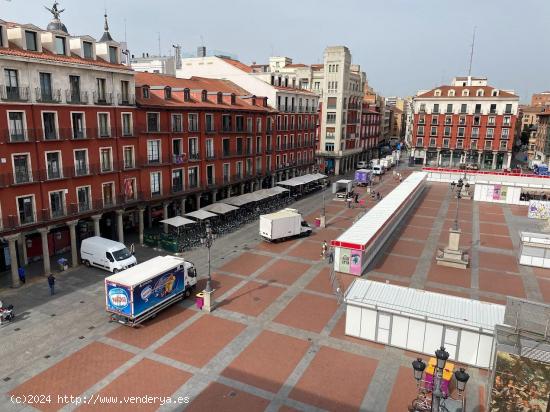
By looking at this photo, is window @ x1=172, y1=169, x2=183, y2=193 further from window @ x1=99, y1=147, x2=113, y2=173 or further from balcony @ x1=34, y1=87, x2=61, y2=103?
balcony @ x1=34, y1=87, x2=61, y2=103

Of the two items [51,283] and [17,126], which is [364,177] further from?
[51,283]

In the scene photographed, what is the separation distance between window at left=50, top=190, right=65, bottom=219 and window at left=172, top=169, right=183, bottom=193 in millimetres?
12032

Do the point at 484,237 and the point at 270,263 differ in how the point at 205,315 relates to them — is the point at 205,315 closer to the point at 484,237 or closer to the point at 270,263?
the point at 270,263

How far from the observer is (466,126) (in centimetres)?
9356

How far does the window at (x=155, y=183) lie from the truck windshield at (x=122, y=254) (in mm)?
8832

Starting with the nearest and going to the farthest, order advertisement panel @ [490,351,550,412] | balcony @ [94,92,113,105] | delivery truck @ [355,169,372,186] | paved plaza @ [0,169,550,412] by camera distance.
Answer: advertisement panel @ [490,351,550,412]
paved plaza @ [0,169,550,412]
balcony @ [94,92,113,105]
delivery truck @ [355,169,372,186]

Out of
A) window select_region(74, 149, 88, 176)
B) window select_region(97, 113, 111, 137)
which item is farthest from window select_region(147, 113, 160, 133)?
window select_region(74, 149, 88, 176)

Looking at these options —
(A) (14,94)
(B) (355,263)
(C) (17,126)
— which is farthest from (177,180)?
(B) (355,263)

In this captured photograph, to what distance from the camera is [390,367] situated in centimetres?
1989

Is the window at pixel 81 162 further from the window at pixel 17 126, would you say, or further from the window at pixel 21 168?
the window at pixel 17 126

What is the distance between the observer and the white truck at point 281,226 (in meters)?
38.7

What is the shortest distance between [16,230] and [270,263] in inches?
731

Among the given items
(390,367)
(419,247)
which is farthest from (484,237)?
(390,367)

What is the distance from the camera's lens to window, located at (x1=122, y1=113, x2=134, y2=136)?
1406 inches
